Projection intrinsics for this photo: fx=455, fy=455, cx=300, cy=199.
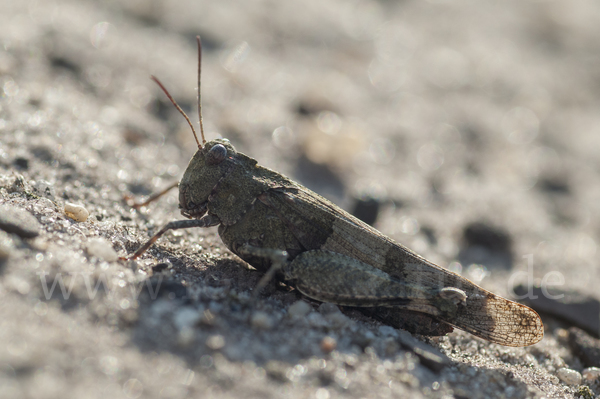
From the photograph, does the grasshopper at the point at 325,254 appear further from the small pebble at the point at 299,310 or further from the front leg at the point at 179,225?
the small pebble at the point at 299,310

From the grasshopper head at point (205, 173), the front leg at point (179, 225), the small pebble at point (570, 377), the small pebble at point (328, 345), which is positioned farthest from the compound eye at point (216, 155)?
the small pebble at point (570, 377)

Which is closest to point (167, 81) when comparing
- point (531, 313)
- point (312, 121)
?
point (312, 121)

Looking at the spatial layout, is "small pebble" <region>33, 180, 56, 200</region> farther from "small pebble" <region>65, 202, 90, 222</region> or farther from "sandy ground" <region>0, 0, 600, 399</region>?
"small pebble" <region>65, 202, 90, 222</region>

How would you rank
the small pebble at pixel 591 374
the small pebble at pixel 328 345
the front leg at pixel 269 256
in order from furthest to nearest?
the small pebble at pixel 591 374 < the front leg at pixel 269 256 < the small pebble at pixel 328 345

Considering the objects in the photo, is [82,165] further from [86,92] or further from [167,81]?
[167,81]

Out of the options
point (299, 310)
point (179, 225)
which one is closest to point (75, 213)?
point (179, 225)

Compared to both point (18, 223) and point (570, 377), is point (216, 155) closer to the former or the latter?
point (18, 223)
